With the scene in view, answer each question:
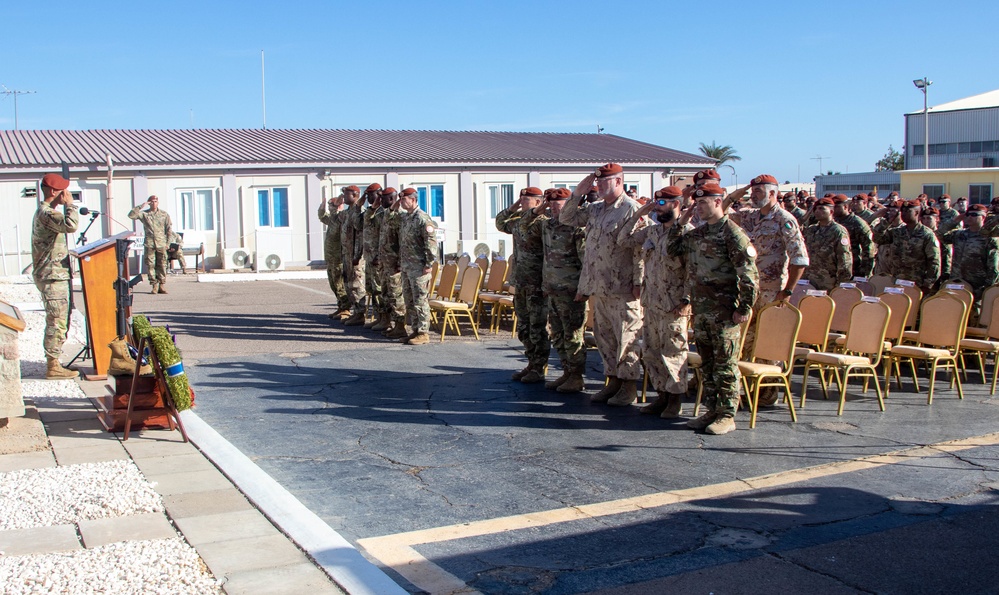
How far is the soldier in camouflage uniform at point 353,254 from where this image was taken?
13.8 m

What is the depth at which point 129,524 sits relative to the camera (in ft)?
17.0

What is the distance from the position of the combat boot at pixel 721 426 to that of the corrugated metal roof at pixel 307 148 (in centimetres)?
1950

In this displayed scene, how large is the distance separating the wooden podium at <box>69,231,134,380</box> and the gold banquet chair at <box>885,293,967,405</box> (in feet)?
25.2

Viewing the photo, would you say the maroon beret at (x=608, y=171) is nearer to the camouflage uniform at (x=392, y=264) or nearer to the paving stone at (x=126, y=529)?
the paving stone at (x=126, y=529)

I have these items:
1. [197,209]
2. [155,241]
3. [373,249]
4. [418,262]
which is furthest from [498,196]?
[418,262]

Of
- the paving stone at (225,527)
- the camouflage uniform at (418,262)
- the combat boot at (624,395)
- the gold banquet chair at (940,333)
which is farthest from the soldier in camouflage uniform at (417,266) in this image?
the paving stone at (225,527)

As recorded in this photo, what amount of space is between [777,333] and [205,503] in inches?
188

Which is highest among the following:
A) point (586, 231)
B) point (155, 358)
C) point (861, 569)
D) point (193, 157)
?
point (193, 157)

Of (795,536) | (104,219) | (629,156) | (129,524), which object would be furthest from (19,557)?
(629,156)

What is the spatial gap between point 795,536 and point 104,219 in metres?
22.2

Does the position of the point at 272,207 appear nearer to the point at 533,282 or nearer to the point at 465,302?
the point at 465,302

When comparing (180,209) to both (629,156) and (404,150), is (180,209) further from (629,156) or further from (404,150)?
(629,156)

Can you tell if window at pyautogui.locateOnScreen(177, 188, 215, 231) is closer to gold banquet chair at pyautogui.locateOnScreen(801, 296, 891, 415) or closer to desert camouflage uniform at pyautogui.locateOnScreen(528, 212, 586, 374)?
desert camouflage uniform at pyautogui.locateOnScreen(528, 212, 586, 374)

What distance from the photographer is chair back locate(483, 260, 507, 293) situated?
44.1ft
